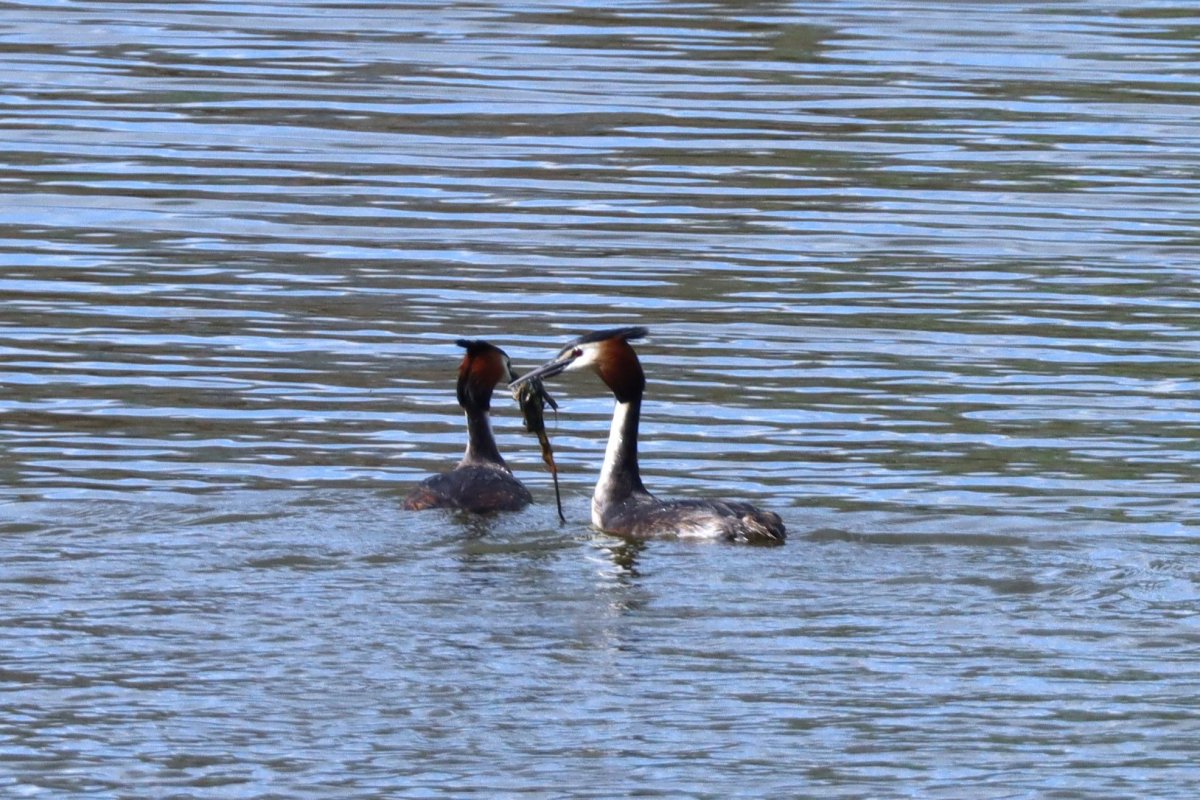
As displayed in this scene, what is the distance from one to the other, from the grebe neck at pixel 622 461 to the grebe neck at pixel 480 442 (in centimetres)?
72

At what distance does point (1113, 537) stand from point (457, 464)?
3795mm

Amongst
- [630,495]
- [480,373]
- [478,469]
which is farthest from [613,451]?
[480,373]

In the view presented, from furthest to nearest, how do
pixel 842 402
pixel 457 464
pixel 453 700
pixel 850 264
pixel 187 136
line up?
pixel 187 136
pixel 850 264
pixel 842 402
pixel 457 464
pixel 453 700

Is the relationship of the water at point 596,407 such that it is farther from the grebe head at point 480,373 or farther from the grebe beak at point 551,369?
the grebe beak at point 551,369

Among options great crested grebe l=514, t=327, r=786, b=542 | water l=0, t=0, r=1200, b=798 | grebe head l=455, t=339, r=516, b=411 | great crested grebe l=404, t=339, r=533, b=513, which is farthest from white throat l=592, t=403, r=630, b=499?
grebe head l=455, t=339, r=516, b=411

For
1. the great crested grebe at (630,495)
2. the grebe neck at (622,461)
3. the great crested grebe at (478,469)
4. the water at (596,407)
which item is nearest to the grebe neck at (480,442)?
the great crested grebe at (478,469)

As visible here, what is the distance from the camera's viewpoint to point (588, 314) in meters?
17.0

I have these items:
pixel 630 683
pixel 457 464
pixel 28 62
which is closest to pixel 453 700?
pixel 630 683

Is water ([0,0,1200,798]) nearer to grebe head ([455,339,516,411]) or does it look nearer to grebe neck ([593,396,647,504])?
grebe neck ([593,396,647,504])

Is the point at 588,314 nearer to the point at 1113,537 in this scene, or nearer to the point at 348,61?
the point at 1113,537

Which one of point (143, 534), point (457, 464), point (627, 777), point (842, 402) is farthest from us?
point (842, 402)

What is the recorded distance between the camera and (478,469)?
12891 millimetres

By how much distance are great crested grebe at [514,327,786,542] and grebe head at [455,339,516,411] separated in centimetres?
43

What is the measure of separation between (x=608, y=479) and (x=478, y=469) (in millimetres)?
723
